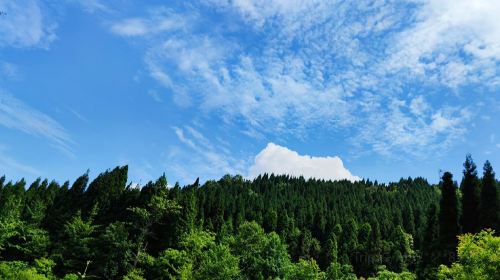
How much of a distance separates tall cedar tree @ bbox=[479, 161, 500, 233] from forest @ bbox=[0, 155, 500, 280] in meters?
0.11

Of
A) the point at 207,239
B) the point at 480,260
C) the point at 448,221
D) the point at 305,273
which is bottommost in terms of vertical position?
the point at 480,260

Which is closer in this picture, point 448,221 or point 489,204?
point 489,204

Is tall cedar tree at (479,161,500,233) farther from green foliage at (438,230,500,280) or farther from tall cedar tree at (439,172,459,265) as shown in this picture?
green foliage at (438,230,500,280)

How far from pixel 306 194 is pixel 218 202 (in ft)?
234

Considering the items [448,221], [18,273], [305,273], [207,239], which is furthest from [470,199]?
[18,273]

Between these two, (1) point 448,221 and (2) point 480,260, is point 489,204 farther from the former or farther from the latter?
(2) point 480,260

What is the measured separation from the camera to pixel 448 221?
52.5m

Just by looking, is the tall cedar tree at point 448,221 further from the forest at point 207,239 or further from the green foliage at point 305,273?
the green foliage at point 305,273

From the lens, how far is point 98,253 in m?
63.4

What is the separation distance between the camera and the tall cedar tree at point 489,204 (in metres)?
47.7

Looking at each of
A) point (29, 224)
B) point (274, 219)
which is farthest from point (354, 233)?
point (29, 224)

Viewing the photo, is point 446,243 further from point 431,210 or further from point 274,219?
point 274,219

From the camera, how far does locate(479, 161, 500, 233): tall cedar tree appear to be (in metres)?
47.7

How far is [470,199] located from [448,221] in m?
3.98
